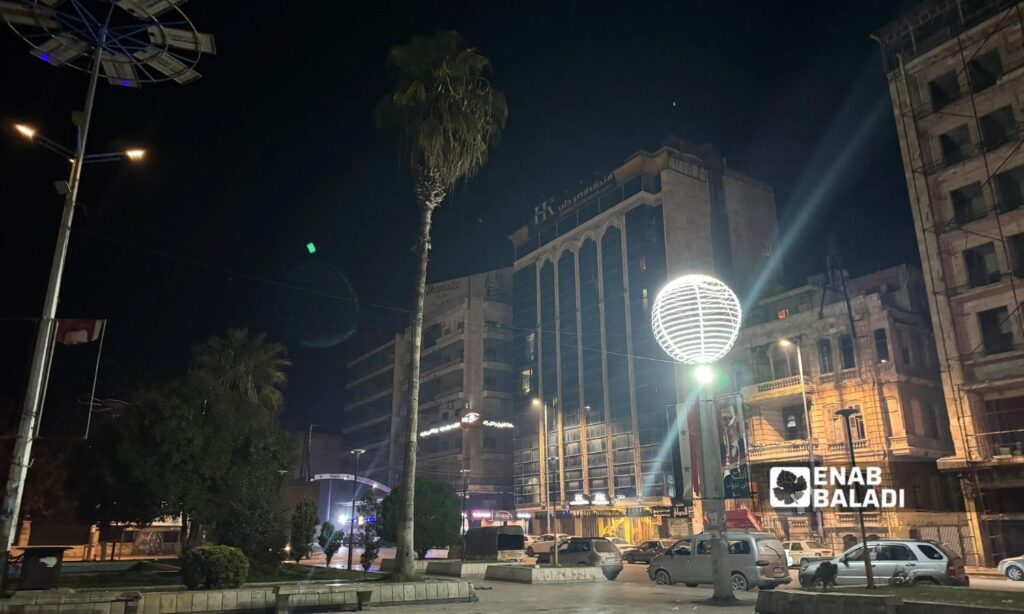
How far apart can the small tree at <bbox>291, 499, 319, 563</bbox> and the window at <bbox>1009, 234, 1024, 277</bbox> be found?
37332 millimetres

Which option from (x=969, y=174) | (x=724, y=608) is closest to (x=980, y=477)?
(x=969, y=174)

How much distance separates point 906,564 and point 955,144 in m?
31.5

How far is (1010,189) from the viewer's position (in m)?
37.7

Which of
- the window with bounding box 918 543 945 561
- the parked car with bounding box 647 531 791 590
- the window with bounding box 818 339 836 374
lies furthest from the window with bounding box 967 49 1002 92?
the parked car with bounding box 647 531 791 590

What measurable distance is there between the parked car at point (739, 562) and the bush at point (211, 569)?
13548 mm

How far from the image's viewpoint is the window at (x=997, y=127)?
124ft

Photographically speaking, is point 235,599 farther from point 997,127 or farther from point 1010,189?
point 997,127

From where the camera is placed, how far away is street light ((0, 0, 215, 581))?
14.7m

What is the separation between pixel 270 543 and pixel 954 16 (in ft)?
153

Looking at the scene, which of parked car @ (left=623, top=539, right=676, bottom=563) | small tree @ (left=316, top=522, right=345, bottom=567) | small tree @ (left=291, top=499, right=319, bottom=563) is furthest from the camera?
parked car @ (left=623, top=539, right=676, bottom=563)

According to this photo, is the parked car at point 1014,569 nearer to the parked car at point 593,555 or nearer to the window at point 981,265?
the parked car at point 593,555

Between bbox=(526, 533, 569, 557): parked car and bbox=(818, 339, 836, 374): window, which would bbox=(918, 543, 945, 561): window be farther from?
bbox=(818, 339, 836, 374): window

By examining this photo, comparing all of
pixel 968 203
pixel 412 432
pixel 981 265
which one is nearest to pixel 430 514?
pixel 412 432

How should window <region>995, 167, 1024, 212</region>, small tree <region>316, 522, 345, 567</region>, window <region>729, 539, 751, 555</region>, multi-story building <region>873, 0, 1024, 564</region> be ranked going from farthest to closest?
window <region>995, 167, 1024, 212</region>, multi-story building <region>873, 0, 1024, 564</region>, small tree <region>316, 522, 345, 567</region>, window <region>729, 539, 751, 555</region>
